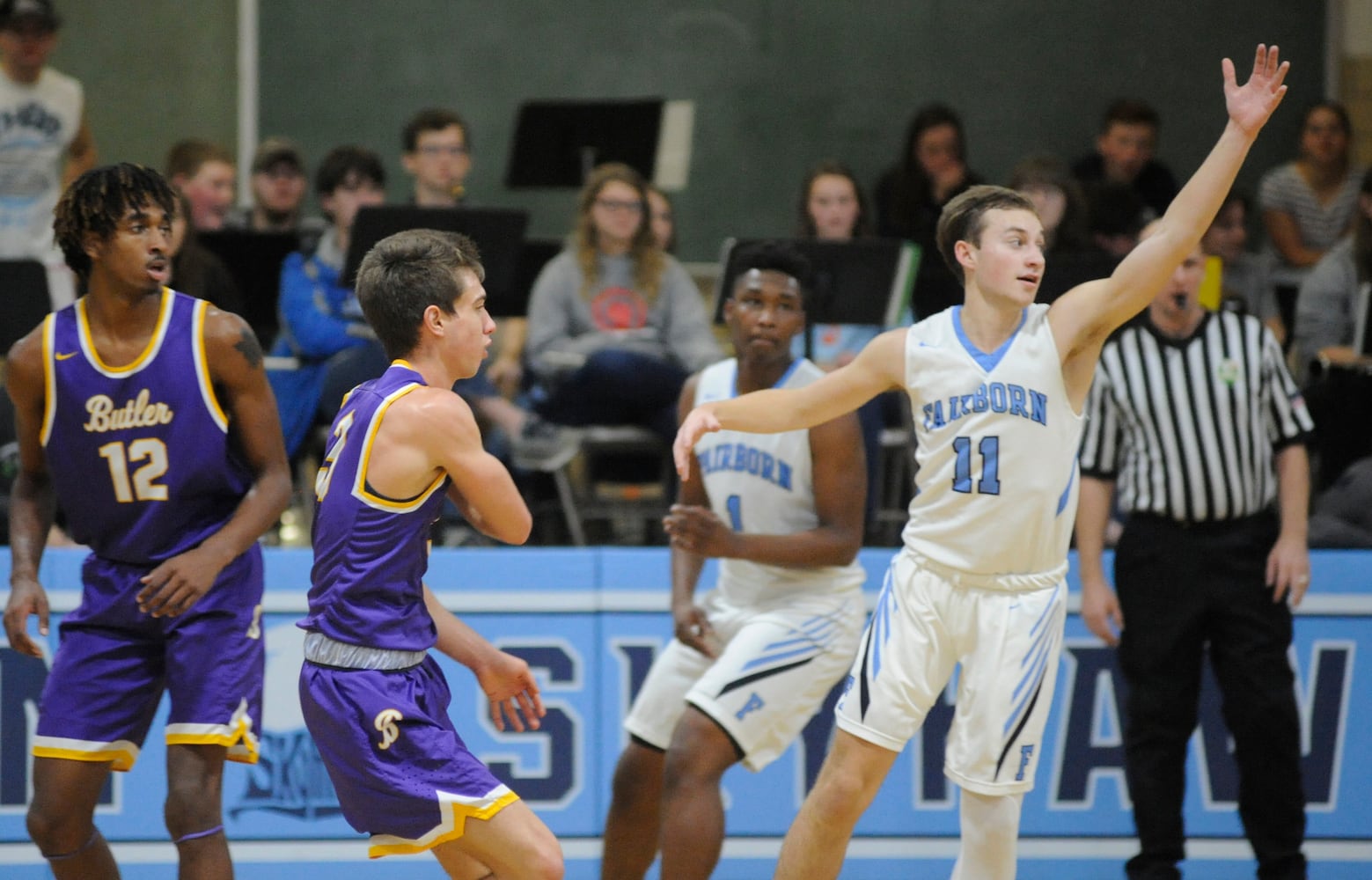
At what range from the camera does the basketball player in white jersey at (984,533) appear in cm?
406

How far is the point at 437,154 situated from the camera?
7555 millimetres

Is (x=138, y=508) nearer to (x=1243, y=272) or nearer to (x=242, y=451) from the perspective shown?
(x=242, y=451)

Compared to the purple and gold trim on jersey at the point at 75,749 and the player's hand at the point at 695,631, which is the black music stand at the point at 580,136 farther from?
the purple and gold trim on jersey at the point at 75,749

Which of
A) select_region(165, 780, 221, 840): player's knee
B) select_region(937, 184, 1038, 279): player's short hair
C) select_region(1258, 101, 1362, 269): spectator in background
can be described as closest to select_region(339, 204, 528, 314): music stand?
select_region(937, 184, 1038, 279): player's short hair

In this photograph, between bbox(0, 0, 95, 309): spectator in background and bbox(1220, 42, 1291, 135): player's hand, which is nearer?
bbox(1220, 42, 1291, 135): player's hand

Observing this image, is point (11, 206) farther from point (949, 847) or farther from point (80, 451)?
point (949, 847)

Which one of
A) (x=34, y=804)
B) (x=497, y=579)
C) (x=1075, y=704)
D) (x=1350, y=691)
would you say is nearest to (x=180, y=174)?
(x=497, y=579)

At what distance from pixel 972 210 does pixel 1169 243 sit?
0.51m

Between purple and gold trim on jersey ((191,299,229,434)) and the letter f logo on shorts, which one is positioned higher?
purple and gold trim on jersey ((191,299,229,434))

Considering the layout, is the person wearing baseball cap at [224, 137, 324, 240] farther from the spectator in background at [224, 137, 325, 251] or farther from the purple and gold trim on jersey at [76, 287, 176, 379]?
the purple and gold trim on jersey at [76, 287, 176, 379]

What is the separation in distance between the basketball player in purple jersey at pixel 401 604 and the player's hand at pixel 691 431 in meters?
0.59

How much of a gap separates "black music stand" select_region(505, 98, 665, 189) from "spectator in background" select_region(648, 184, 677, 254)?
22 centimetres

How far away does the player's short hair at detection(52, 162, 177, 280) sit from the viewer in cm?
407

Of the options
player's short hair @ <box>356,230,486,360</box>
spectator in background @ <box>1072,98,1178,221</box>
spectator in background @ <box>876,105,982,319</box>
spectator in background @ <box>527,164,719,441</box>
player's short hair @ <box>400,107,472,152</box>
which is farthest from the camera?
spectator in background @ <box>1072,98,1178,221</box>
